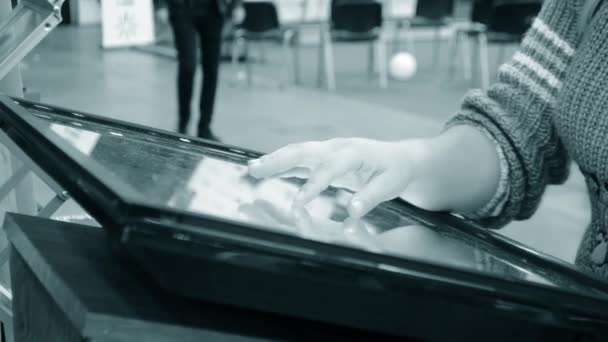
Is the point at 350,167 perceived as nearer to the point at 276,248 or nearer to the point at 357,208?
the point at 357,208

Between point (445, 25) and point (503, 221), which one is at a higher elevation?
point (503, 221)

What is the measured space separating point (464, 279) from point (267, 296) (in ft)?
0.29

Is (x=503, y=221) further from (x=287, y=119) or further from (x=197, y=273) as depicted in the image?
(x=287, y=119)

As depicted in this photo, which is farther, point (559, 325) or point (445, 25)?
point (445, 25)

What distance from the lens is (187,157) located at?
20.7 inches

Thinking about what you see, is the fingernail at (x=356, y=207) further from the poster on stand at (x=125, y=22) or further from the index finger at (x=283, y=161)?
the poster on stand at (x=125, y=22)

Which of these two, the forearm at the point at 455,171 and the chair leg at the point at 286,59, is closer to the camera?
the forearm at the point at 455,171

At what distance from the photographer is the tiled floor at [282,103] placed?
3164 mm

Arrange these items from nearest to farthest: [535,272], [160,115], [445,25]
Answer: [535,272] → [160,115] → [445,25]

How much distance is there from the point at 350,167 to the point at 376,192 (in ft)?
0.13

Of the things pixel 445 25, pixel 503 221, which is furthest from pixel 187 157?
pixel 445 25

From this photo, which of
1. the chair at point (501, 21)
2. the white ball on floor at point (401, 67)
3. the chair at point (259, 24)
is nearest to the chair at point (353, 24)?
the white ball on floor at point (401, 67)

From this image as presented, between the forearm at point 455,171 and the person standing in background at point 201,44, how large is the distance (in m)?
2.99

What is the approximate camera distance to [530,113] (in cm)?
72
